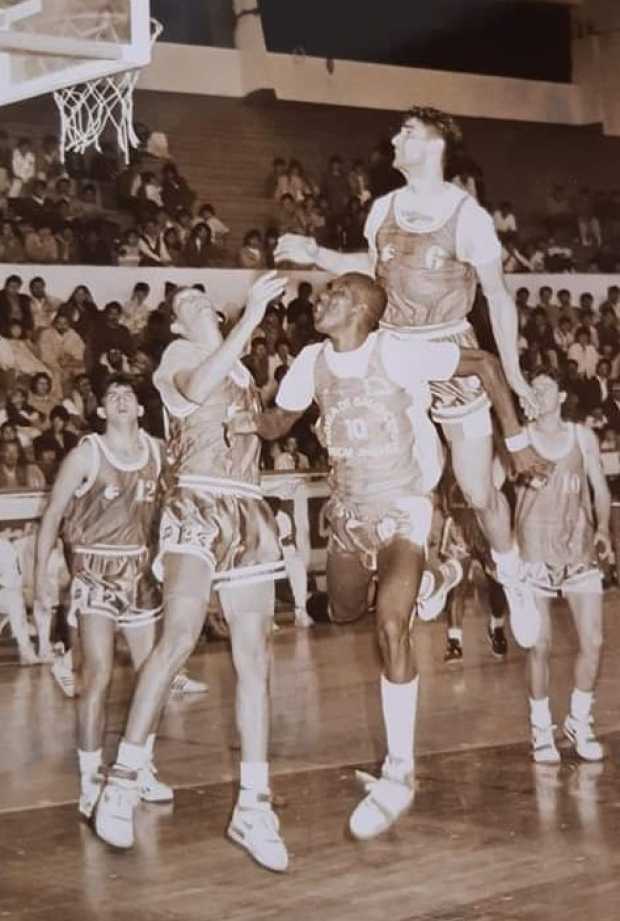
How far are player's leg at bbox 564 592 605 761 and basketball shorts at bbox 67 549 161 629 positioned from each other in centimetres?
178

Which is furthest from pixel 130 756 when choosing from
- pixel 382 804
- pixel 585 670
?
pixel 585 670

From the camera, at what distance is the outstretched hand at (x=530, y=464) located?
7863 millimetres

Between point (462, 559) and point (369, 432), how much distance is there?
2.63 meters

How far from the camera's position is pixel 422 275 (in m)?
7.54

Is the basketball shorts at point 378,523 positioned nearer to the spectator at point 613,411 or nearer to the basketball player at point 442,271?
the basketball player at point 442,271

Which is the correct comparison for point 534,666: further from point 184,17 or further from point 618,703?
point 184,17

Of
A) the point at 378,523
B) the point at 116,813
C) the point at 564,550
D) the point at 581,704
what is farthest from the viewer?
the point at 564,550

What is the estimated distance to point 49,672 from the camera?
10352 millimetres

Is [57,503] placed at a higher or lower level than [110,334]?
lower

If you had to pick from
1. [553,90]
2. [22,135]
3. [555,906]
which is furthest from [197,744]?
[553,90]

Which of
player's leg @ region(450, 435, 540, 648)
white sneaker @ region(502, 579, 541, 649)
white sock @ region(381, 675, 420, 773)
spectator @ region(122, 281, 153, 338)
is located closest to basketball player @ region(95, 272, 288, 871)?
white sock @ region(381, 675, 420, 773)

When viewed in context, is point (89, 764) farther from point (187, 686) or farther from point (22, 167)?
point (22, 167)

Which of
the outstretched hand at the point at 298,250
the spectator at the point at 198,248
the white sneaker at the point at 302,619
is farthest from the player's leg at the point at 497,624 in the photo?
the outstretched hand at the point at 298,250

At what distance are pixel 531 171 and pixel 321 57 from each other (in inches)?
60.8
